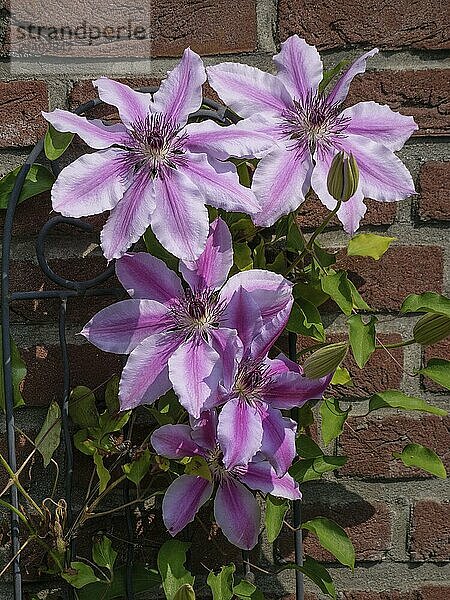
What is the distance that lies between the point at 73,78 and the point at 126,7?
0.08m

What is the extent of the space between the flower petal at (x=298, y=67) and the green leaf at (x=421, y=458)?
34 cm

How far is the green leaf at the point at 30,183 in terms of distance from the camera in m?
0.76

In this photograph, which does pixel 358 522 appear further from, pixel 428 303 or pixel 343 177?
pixel 343 177

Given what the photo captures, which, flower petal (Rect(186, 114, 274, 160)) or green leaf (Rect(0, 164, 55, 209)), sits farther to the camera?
green leaf (Rect(0, 164, 55, 209))

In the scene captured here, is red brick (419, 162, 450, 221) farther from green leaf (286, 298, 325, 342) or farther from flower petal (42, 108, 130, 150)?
flower petal (42, 108, 130, 150)

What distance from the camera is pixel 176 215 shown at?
2.04 feet

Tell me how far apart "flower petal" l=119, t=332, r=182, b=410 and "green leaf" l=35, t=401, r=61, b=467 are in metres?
0.15

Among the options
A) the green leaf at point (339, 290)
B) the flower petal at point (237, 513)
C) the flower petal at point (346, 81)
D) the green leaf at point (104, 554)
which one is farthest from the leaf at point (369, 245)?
the green leaf at point (104, 554)

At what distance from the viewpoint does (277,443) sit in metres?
0.64

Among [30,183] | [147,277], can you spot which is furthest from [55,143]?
[147,277]

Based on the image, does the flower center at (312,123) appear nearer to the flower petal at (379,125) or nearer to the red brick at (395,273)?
the flower petal at (379,125)

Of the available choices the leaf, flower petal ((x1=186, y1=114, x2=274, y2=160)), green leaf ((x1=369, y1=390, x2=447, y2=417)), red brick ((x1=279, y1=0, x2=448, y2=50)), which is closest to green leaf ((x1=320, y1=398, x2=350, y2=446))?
green leaf ((x1=369, y1=390, x2=447, y2=417))

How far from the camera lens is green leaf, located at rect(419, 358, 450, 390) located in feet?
2.38

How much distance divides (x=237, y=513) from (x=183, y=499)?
5 cm
